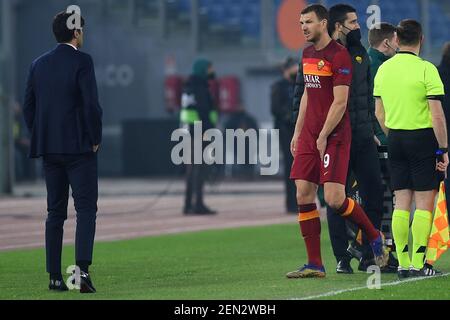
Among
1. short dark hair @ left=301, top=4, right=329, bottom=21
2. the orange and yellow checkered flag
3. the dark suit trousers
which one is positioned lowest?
the orange and yellow checkered flag

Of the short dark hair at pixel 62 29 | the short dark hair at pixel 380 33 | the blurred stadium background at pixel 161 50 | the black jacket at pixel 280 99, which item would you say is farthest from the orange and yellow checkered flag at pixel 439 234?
the blurred stadium background at pixel 161 50

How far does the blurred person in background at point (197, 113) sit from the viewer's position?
21312 millimetres

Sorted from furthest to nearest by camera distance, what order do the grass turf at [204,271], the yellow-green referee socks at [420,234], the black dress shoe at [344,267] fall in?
the black dress shoe at [344,267]
the yellow-green referee socks at [420,234]
the grass turf at [204,271]

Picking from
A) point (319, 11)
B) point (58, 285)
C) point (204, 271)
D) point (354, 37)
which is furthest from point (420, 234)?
point (58, 285)

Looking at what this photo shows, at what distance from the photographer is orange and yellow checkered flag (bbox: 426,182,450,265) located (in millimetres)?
12289

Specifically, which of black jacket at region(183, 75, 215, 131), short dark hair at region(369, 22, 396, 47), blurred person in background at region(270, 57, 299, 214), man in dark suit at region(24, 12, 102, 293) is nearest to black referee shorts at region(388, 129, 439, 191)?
short dark hair at region(369, 22, 396, 47)

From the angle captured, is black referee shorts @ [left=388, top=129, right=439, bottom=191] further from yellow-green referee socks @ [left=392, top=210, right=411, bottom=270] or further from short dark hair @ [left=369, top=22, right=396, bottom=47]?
short dark hair @ [left=369, top=22, right=396, bottom=47]

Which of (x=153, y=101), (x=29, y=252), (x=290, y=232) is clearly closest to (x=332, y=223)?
(x=29, y=252)

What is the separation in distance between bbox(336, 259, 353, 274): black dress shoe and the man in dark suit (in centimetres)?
237

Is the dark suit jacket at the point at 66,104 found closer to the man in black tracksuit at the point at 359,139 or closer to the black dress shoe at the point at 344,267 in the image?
the man in black tracksuit at the point at 359,139

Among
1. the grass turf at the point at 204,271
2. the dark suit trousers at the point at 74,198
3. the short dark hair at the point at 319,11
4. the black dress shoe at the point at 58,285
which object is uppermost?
the short dark hair at the point at 319,11

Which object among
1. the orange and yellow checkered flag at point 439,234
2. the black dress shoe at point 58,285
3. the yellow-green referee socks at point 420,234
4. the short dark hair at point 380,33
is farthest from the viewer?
the short dark hair at point 380,33

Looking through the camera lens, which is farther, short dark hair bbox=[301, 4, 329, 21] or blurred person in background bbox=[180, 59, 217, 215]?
blurred person in background bbox=[180, 59, 217, 215]

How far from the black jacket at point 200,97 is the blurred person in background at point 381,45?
8722 mm
